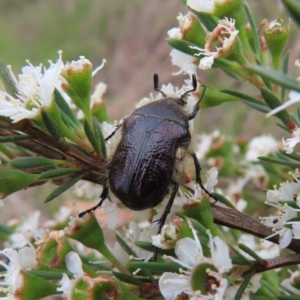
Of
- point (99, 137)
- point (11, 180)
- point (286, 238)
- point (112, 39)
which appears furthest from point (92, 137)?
point (112, 39)

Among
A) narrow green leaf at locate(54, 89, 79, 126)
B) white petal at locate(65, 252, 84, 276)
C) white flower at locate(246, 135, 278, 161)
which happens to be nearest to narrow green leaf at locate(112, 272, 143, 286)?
white petal at locate(65, 252, 84, 276)

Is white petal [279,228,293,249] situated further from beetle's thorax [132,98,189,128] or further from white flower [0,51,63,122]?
white flower [0,51,63,122]

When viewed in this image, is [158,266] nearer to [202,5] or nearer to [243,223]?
[243,223]

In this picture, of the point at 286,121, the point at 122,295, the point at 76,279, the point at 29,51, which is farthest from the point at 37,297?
the point at 29,51

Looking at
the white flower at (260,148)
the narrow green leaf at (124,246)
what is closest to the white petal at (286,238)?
the narrow green leaf at (124,246)

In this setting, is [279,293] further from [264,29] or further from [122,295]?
[264,29]

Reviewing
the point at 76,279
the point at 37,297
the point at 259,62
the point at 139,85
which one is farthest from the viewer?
the point at 139,85

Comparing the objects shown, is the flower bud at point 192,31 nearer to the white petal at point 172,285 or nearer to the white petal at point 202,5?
the white petal at point 202,5
